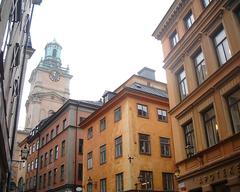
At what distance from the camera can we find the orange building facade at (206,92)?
15258 millimetres

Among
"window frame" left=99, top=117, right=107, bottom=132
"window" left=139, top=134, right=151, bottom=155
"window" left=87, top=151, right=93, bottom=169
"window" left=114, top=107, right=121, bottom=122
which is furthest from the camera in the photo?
"window" left=87, top=151, right=93, bottom=169

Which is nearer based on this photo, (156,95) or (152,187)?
(152,187)

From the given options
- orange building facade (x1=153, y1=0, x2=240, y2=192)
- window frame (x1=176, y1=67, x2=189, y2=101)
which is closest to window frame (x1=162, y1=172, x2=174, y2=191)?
orange building facade (x1=153, y1=0, x2=240, y2=192)

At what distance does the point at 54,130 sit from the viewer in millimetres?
45406

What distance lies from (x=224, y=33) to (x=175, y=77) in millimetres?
5564

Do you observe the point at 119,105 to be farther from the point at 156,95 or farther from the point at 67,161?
the point at 67,161

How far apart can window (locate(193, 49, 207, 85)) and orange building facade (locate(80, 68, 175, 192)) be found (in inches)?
434

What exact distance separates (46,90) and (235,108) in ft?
215

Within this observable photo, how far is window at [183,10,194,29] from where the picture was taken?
2053 cm

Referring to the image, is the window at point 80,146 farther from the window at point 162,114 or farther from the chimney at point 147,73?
the window at point 162,114

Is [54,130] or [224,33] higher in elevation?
[54,130]

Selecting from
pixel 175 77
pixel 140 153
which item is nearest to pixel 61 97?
pixel 140 153

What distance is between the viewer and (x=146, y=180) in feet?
90.2

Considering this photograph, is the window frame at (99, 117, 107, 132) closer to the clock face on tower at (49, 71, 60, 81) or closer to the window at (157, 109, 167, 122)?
the window at (157, 109, 167, 122)
